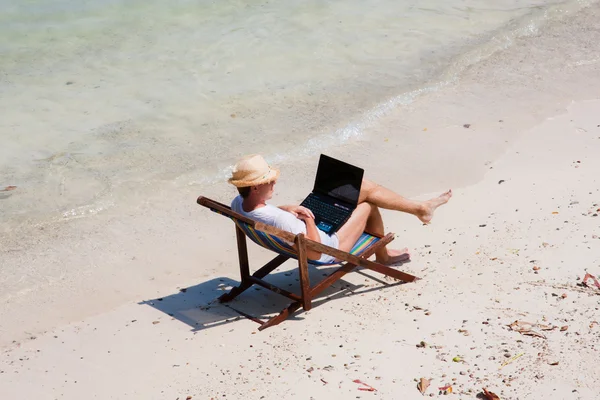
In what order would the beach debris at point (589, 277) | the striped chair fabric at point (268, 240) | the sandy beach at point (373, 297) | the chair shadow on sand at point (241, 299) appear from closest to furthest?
the sandy beach at point (373, 297)
the beach debris at point (589, 277)
the striped chair fabric at point (268, 240)
the chair shadow on sand at point (241, 299)

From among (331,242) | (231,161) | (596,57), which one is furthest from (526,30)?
(331,242)

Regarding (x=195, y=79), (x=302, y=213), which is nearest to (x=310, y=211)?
(x=302, y=213)

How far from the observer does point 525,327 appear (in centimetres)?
533

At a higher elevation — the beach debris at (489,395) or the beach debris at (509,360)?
the beach debris at (489,395)

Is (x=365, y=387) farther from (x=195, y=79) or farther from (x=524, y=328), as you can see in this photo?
(x=195, y=79)

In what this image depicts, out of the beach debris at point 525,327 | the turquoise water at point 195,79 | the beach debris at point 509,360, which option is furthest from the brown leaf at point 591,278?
the turquoise water at point 195,79

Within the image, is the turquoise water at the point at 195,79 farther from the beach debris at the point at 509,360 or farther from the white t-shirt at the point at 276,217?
the beach debris at the point at 509,360

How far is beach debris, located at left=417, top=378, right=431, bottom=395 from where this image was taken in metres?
4.85

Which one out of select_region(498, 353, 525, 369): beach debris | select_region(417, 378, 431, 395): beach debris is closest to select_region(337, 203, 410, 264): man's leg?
select_region(417, 378, 431, 395): beach debris

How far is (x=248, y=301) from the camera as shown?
6.37m

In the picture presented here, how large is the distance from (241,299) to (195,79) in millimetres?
5615

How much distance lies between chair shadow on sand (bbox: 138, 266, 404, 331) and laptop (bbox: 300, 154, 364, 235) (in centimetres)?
49

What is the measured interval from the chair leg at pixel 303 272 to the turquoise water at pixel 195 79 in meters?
2.99

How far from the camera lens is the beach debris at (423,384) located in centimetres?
485
